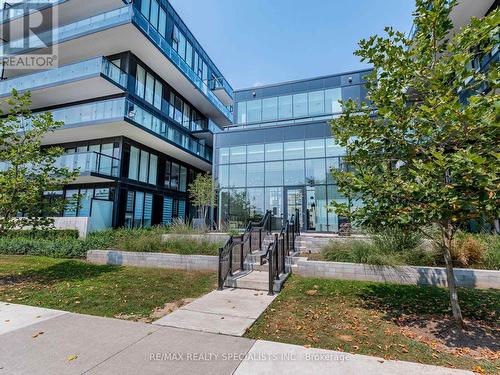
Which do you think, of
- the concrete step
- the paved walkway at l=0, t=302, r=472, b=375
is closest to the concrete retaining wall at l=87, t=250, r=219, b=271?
the concrete step

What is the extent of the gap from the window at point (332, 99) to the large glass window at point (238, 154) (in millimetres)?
8281

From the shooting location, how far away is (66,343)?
13.4 ft

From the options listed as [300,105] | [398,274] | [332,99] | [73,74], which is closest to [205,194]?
[73,74]

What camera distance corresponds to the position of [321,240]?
438 inches

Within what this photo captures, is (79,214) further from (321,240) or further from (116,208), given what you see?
(321,240)

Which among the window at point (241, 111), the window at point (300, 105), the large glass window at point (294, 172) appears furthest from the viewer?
the window at point (241, 111)

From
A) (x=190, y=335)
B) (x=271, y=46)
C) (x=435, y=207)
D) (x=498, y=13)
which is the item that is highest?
(x=271, y=46)

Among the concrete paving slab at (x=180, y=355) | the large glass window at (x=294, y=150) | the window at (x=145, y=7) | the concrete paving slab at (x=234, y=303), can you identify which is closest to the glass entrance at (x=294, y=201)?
the large glass window at (x=294, y=150)

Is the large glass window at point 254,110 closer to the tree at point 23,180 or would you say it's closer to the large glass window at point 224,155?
the large glass window at point 224,155

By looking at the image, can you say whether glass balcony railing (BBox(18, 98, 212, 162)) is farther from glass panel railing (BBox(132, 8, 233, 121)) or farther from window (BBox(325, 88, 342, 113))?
window (BBox(325, 88, 342, 113))

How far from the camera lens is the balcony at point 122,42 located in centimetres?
1530

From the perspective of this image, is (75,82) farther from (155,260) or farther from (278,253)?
(278,253)

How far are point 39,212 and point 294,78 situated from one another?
828 inches

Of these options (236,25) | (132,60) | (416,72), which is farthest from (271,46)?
(416,72)
